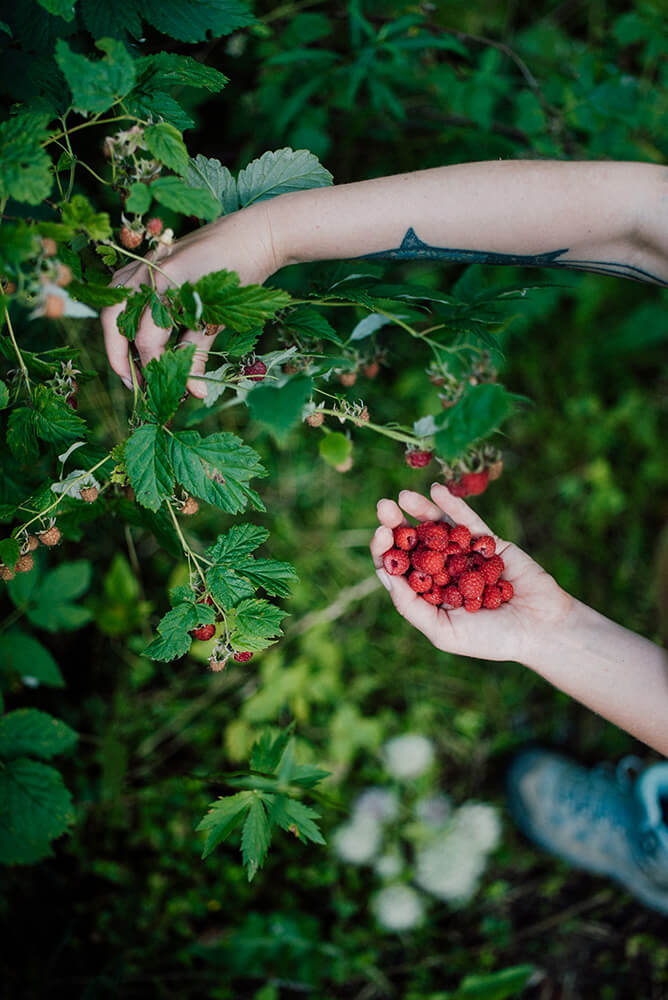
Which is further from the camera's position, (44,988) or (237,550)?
(44,988)

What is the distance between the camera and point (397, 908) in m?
2.35

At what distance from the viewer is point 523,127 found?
1.91 m

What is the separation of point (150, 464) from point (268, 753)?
63 centimetres

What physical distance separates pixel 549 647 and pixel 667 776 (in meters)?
1.37

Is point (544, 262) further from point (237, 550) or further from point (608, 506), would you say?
point (608, 506)

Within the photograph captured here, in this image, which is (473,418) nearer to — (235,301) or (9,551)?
(235,301)

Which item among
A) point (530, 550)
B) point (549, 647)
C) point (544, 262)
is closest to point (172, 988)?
point (549, 647)

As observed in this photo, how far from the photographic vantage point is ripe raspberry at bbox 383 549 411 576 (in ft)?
4.42

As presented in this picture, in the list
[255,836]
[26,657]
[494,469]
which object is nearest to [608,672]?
[494,469]

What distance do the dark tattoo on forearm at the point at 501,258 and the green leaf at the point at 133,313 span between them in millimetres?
460

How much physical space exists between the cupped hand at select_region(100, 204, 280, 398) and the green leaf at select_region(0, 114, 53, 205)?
21 centimetres

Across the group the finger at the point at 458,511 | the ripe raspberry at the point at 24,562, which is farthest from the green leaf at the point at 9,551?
the finger at the point at 458,511

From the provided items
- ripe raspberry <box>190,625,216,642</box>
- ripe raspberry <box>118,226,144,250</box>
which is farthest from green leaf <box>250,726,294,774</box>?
ripe raspberry <box>118,226,144,250</box>

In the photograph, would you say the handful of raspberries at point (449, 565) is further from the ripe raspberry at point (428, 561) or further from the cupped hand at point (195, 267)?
the cupped hand at point (195, 267)
